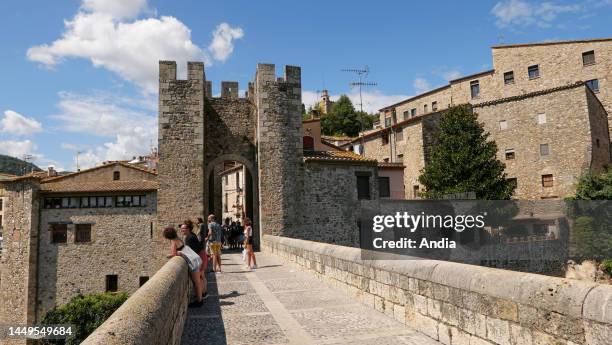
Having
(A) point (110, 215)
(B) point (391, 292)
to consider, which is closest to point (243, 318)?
(B) point (391, 292)

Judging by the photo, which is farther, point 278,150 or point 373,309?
point 278,150

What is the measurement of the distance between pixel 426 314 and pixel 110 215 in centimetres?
2386

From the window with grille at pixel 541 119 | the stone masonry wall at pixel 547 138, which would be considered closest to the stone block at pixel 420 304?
the stone masonry wall at pixel 547 138

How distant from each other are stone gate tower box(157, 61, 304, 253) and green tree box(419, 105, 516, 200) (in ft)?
38.3

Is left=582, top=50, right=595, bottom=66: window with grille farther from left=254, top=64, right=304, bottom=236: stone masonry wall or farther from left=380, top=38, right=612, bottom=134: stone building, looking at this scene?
left=254, top=64, right=304, bottom=236: stone masonry wall

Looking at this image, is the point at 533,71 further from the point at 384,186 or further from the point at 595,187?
the point at 384,186

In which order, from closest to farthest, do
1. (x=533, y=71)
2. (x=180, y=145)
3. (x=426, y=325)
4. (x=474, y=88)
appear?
(x=426, y=325), (x=180, y=145), (x=533, y=71), (x=474, y=88)

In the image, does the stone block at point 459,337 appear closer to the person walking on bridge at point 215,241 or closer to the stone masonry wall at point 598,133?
the person walking on bridge at point 215,241

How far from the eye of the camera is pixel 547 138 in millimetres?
31734

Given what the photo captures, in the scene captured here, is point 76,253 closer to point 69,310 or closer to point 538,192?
point 69,310

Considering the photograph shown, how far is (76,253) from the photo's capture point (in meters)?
24.8

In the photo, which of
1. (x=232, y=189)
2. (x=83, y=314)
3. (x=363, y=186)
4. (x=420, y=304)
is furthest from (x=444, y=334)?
(x=232, y=189)

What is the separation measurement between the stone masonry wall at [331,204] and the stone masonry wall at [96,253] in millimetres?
10251

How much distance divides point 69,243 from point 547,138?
33.6 m
